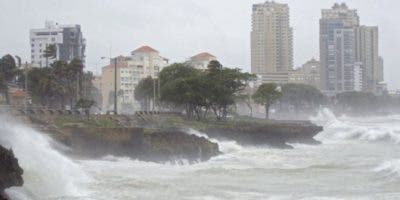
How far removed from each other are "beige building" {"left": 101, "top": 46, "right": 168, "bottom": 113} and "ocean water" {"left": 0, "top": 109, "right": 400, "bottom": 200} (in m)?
96.9

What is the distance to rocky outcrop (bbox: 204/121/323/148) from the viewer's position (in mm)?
54125

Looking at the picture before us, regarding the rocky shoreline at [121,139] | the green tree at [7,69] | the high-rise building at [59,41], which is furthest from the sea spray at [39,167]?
the high-rise building at [59,41]

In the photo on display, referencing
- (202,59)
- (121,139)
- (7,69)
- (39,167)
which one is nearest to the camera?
(39,167)

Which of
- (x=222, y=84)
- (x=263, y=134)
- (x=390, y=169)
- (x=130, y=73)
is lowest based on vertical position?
(x=390, y=169)

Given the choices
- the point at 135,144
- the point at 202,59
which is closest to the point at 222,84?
the point at 135,144

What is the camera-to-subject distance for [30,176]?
75.9 ft

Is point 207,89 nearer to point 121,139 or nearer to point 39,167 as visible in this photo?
point 121,139

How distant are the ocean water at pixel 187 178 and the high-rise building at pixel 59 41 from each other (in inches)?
3632

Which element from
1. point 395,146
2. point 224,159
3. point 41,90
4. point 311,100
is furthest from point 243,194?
point 311,100

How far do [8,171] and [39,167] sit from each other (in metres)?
5.08

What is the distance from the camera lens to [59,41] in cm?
13550

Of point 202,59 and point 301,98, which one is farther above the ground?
point 202,59

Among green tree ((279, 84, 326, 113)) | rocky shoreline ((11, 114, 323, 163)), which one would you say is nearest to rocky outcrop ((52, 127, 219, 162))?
rocky shoreline ((11, 114, 323, 163))

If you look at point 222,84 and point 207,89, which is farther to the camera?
point 222,84
